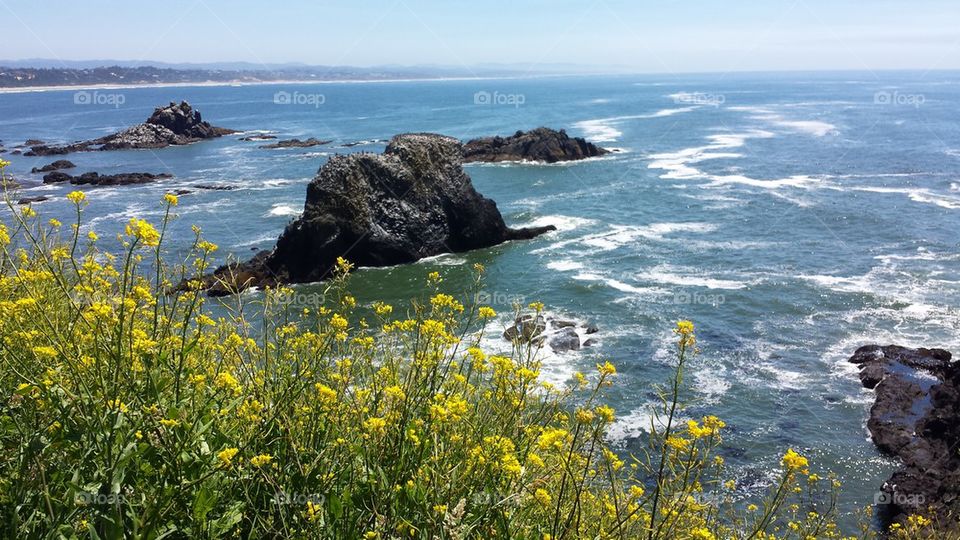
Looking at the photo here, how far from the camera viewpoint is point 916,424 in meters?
16.3

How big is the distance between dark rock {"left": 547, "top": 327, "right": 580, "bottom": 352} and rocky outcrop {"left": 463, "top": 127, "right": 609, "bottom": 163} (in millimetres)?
36939

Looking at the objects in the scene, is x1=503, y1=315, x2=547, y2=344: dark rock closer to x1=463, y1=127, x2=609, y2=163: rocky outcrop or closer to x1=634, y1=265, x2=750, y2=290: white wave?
x1=634, y1=265, x2=750, y2=290: white wave

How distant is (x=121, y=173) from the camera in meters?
52.7

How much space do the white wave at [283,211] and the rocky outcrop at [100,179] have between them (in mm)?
16977

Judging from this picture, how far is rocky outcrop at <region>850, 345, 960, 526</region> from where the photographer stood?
12750 mm

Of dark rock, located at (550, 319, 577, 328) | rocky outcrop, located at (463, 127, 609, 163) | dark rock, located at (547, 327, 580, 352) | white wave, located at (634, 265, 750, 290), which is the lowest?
dark rock, located at (547, 327, 580, 352)

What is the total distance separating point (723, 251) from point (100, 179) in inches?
1831

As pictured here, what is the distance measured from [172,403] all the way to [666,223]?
3459 centimetres
